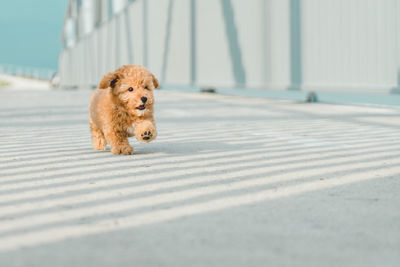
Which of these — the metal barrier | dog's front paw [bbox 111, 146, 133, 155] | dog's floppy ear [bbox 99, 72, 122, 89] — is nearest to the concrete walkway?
dog's front paw [bbox 111, 146, 133, 155]

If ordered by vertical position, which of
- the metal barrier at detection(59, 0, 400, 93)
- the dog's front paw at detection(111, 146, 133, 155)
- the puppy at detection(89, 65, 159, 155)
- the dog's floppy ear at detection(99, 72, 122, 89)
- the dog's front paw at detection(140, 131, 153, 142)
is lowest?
the dog's front paw at detection(111, 146, 133, 155)

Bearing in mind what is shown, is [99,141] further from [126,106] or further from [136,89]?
[136,89]

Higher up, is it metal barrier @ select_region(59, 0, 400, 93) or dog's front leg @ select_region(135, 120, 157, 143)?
metal barrier @ select_region(59, 0, 400, 93)

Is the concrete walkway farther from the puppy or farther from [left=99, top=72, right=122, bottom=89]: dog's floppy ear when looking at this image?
[left=99, top=72, right=122, bottom=89]: dog's floppy ear

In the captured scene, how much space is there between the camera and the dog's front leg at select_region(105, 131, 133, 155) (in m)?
4.30

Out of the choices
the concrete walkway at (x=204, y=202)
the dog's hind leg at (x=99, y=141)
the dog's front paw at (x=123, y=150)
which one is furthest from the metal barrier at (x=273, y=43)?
the dog's front paw at (x=123, y=150)

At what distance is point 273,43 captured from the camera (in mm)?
12070

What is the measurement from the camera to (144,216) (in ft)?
7.89

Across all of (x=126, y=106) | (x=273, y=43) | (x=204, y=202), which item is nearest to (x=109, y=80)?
(x=126, y=106)

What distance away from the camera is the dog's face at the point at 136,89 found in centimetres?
407

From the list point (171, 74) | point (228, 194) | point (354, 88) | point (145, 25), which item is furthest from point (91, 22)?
point (228, 194)

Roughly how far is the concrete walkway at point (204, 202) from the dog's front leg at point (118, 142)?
3.9 inches

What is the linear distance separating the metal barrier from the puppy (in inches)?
206

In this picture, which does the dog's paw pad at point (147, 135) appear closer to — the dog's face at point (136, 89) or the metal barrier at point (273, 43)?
the dog's face at point (136, 89)
